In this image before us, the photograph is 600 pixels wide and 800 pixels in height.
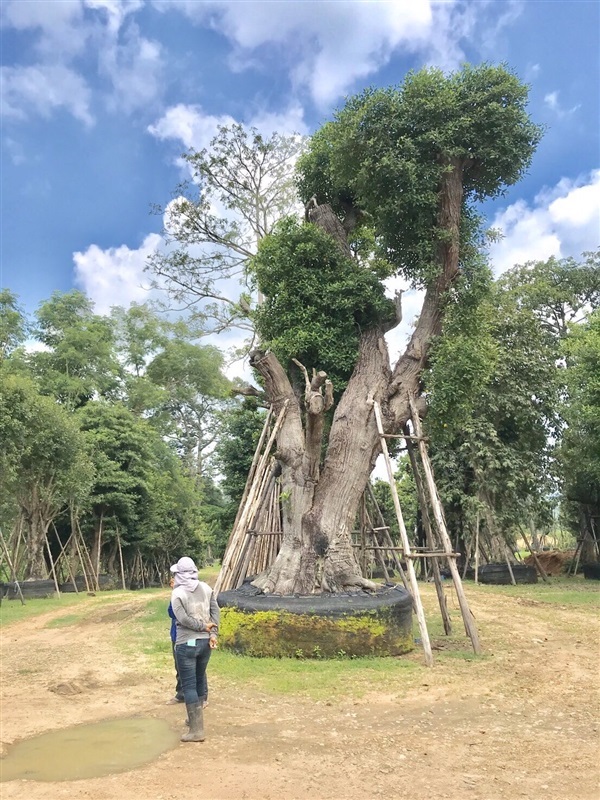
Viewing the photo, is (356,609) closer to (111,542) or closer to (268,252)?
(268,252)

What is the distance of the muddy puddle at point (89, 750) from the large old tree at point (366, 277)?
3251mm

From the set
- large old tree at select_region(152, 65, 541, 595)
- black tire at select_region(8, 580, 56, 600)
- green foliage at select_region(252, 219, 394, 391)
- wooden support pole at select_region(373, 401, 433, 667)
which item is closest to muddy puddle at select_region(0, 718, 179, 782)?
wooden support pole at select_region(373, 401, 433, 667)

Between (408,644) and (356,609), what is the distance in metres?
0.81

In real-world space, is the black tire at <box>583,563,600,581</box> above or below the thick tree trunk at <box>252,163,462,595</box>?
below

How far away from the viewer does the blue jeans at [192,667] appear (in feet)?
13.2

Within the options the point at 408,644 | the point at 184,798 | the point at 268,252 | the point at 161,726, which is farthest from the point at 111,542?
the point at 184,798

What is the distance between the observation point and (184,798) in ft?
10.1

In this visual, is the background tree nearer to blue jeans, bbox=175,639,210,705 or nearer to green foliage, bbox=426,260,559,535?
green foliage, bbox=426,260,559,535

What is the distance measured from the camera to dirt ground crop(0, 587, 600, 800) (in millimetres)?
3221

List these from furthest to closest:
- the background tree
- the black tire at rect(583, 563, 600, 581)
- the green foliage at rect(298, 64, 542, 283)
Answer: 1. the black tire at rect(583, 563, 600, 581)
2. the background tree
3. the green foliage at rect(298, 64, 542, 283)

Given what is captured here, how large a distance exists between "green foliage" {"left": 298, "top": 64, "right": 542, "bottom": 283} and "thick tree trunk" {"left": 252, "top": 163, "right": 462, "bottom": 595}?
0.28 m

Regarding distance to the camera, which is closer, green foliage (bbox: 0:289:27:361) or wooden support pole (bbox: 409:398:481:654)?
wooden support pole (bbox: 409:398:481:654)

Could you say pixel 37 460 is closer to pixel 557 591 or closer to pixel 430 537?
pixel 430 537

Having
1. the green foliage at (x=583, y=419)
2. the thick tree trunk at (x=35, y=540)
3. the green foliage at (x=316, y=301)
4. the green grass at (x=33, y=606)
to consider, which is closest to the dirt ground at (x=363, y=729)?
the green foliage at (x=316, y=301)
